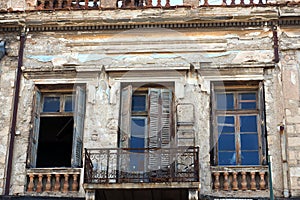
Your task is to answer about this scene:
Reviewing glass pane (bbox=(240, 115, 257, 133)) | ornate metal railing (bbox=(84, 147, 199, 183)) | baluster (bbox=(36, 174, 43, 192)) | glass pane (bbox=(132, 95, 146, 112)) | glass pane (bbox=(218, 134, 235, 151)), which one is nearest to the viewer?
ornate metal railing (bbox=(84, 147, 199, 183))

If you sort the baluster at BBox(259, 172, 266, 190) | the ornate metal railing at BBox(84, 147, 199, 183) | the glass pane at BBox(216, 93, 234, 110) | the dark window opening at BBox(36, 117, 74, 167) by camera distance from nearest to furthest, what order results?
the ornate metal railing at BBox(84, 147, 199, 183) → the baluster at BBox(259, 172, 266, 190) → the glass pane at BBox(216, 93, 234, 110) → the dark window opening at BBox(36, 117, 74, 167)

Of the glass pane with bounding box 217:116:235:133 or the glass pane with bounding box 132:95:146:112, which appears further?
the glass pane with bounding box 132:95:146:112

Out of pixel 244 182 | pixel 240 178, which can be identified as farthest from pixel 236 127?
pixel 244 182

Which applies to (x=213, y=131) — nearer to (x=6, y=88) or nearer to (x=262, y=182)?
(x=262, y=182)

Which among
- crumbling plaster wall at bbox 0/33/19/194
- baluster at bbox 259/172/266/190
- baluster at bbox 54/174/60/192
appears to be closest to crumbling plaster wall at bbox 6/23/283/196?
crumbling plaster wall at bbox 0/33/19/194

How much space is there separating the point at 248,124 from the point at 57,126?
155 inches

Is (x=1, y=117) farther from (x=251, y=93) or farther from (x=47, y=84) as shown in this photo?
(x=251, y=93)

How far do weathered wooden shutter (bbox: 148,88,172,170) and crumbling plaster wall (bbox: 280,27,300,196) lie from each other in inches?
87.2

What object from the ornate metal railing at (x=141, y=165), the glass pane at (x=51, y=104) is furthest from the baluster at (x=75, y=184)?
the glass pane at (x=51, y=104)

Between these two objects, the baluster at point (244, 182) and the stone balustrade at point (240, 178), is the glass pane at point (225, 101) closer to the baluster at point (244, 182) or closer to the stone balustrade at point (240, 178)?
the stone balustrade at point (240, 178)

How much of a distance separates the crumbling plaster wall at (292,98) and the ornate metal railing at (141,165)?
178 centimetres

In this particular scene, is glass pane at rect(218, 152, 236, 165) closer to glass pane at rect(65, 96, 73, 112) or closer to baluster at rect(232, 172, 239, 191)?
baluster at rect(232, 172, 239, 191)

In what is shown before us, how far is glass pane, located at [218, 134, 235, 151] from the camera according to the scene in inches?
508

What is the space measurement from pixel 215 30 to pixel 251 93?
4.85 feet
